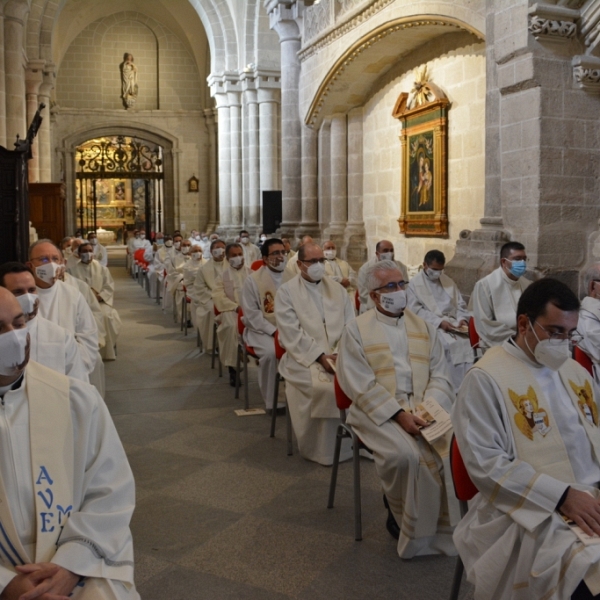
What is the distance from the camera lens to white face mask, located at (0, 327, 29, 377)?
2.19m

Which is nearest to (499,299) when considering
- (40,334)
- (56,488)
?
(40,334)

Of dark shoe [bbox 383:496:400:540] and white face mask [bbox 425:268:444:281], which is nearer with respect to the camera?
dark shoe [bbox 383:496:400:540]

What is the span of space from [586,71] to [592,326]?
3483mm

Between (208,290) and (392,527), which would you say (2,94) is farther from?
(392,527)

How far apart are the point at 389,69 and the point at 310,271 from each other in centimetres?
742

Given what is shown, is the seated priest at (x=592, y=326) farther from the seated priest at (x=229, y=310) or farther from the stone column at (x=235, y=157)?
the stone column at (x=235, y=157)

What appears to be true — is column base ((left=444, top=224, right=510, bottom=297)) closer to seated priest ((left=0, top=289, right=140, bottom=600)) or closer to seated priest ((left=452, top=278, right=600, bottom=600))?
seated priest ((left=452, top=278, right=600, bottom=600))

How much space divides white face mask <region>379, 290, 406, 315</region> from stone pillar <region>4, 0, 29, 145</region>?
12745mm

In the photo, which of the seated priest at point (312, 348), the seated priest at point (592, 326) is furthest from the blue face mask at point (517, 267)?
the seated priest at point (312, 348)

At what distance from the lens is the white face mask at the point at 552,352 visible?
2.67 meters

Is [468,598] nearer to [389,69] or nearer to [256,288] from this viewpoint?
[256,288]

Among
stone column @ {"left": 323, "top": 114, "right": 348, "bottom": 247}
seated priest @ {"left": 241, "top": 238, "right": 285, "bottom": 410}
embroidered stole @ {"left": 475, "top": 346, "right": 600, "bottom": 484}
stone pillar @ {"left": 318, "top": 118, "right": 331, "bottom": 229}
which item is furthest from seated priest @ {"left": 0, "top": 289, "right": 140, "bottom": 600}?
stone pillar @ {"left": 318, "top": 118, "right": 331, "bottom": 229}

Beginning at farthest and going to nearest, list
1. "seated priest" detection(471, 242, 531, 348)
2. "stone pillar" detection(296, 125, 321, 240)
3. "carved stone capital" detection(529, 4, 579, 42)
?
1. "stone pillar" detection(296, 125, 321, 240)
2. "carved stone capital" detection(529, 4, 579, 42)
3. "seated priest" detection(471, 242, 531, 348)

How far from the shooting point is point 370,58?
11.5m
